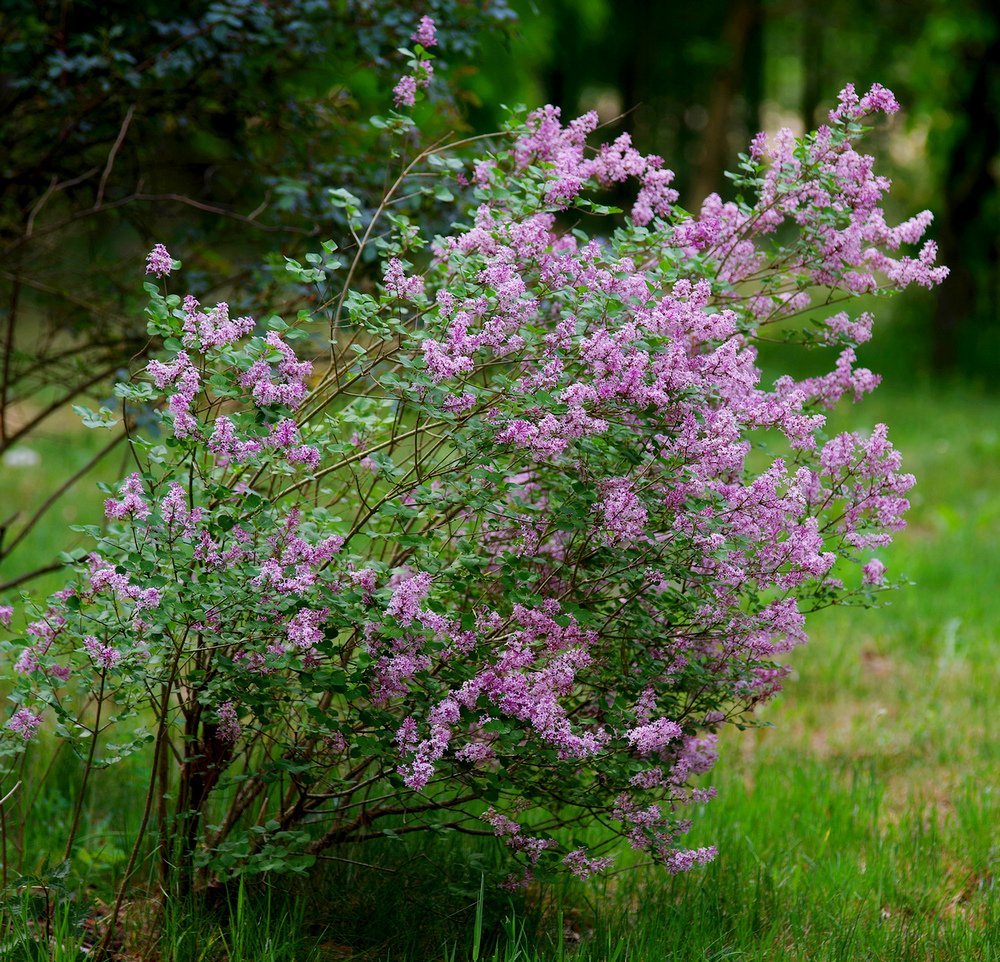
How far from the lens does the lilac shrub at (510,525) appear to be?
2699 mm

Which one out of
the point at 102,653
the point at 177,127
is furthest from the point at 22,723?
the point at 177,127

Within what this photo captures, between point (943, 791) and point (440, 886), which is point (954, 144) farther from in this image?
point (440, 886)

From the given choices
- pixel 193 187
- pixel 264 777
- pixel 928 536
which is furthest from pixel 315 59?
pixel 928 536

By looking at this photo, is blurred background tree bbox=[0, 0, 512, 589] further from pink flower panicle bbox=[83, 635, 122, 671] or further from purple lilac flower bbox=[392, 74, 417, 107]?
pink flower panicle bbox=[83, 635, 122, 671]

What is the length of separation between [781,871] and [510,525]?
64.8 inches

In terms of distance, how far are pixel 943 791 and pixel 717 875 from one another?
5.10ft

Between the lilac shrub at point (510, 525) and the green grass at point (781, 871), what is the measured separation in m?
0.22

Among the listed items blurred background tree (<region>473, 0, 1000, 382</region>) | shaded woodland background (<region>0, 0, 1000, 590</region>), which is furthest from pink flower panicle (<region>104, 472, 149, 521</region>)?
blurred background tree (<region>473, 0, 1000, 382</region>)

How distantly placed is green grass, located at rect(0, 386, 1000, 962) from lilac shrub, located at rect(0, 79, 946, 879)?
0.22 m

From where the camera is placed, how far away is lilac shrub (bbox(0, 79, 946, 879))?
2.70m

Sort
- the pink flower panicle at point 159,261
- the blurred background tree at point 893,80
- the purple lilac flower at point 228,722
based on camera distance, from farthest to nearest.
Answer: the blurred background tree at point 893,80 < the purple lilac flower at point 228,722 < the pink flower panicle at point 159,261

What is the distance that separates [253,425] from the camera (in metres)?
2.65

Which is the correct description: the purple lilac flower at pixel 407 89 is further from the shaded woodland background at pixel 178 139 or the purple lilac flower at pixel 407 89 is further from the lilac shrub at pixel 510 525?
the shaded woodland background at pixel 178 139

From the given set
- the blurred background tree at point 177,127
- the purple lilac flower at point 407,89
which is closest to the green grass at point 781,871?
the blurred background tree at point 177,127
